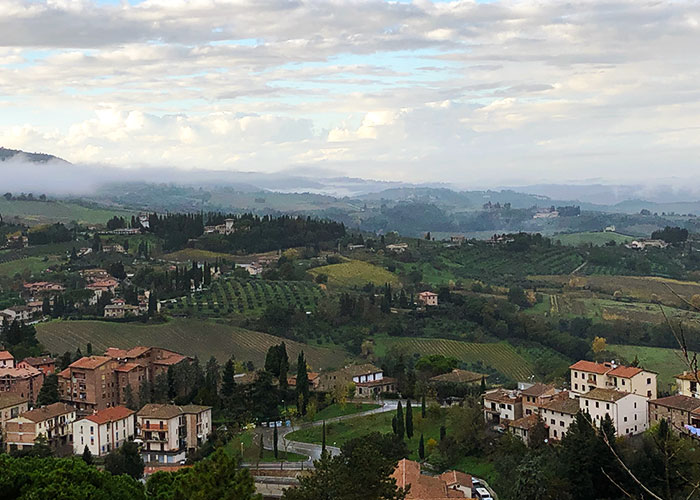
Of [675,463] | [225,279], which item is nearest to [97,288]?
[225,279]

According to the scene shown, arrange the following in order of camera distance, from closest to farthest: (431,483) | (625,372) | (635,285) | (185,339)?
(431,483) < (625,372) < (185,339) < (635,285)

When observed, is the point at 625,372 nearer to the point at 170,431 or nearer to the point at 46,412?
the point at 170,431

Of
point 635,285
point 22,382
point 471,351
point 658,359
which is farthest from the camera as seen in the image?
point 635,285

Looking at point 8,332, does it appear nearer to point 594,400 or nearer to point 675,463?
point 594,400

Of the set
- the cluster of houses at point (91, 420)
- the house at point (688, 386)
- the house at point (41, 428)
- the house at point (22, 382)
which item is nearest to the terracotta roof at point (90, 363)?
the cluster of houses at point (91, 420)

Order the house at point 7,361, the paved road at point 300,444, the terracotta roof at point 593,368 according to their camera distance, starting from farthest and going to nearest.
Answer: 1. the house at point 7,361
2. the terracotta roof at point 593,368
3. the paved road at point 300,444

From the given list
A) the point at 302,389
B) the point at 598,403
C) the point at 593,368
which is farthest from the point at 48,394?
the point at 598,403

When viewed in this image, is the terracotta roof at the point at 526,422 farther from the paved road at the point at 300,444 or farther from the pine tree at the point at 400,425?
the paved road at the point at 300,444
